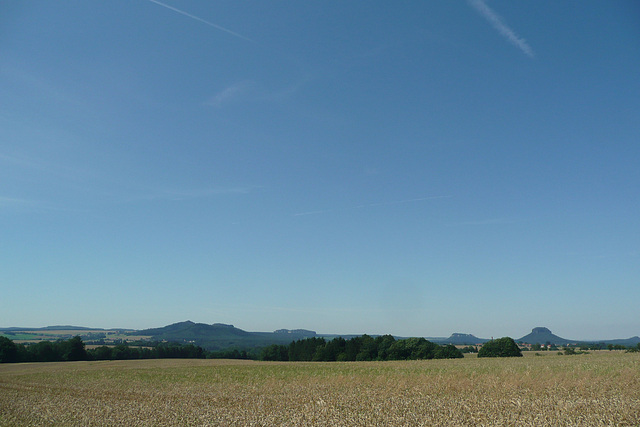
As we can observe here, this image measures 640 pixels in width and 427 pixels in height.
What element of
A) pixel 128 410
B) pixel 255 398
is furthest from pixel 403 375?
pixel 128 410

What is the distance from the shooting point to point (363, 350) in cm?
9569

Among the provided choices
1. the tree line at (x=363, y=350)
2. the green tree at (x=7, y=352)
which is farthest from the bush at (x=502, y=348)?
the green tree at (x=7, y=352)

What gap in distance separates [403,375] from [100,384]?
27.6 m

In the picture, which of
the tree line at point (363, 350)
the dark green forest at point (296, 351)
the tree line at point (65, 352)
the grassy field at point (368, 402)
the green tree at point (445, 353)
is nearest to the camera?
the grassy field at point (368, 402)

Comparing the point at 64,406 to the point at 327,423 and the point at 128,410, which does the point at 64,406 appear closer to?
the point at 128,410

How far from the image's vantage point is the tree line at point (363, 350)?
8662 centimetres

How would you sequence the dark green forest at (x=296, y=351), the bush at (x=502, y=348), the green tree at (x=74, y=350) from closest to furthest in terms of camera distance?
the bush at (x=502, y=348) → the dark green forest at (x=296, y=351) → the green tree at (x=74, y=350)

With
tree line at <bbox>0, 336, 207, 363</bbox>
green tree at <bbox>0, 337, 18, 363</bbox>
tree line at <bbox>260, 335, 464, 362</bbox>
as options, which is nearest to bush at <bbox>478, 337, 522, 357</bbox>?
tree line at <bbox>260, 335, 464, 362</bbox>

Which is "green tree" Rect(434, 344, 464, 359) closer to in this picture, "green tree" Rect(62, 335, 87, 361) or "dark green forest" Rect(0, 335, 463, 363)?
"dark green forest" Rect(0, 335, 463, 363)

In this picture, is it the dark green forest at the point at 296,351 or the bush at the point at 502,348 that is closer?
the bush at the point at 502,348

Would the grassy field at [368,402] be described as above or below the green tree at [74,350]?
above

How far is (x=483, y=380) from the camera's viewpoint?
26344 millimetres

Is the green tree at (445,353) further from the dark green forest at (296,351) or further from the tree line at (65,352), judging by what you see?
the tree line at (65,352)

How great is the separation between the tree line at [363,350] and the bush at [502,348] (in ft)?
20.7
